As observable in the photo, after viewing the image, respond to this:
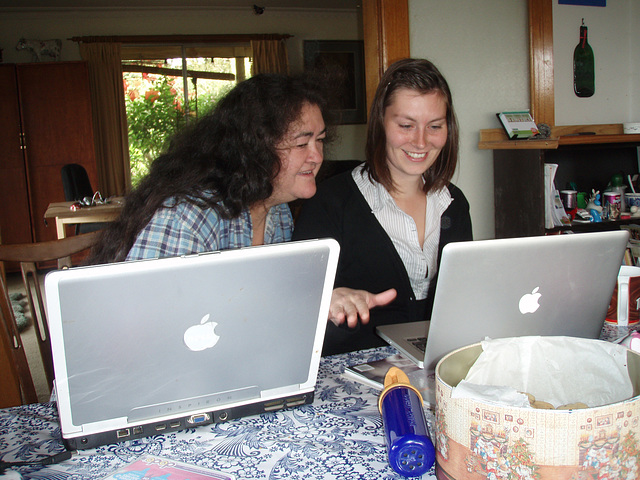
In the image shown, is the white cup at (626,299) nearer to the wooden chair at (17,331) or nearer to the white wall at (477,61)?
the wooden chair at (17,331)

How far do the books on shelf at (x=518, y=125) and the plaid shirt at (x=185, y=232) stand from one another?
1593 mm

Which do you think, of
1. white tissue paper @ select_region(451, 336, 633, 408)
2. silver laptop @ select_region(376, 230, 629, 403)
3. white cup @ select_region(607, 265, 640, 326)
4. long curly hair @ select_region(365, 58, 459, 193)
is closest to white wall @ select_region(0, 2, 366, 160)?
long curly hair @ select_region(365, 58, 459, 193)

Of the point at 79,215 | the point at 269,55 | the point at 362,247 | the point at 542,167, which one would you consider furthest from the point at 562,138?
the point at 269,55

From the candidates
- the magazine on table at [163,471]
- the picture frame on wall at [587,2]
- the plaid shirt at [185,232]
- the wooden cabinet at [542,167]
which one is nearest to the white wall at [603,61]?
the picture frame on wall at [587,2]

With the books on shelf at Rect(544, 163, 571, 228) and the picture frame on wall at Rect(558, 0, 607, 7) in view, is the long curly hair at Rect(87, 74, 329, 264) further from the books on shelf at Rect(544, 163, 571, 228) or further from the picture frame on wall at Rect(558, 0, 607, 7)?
the picture frame on wall at Rect(558, 0, 607, 7)

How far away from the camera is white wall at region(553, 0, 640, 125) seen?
2768 mm

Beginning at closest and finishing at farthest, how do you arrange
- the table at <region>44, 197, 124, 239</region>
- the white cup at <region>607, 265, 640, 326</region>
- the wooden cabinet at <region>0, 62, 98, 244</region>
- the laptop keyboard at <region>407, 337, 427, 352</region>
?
1. the laptop keyboard at <region>407, 337, 427, 352</region>
2. the white cup at <region>607, 265, 640, 326</region>
3. the table at <region>44, 197, 124, 239</region>
4. the wooden cabinet at <region>0, 62, 98, 244</region>

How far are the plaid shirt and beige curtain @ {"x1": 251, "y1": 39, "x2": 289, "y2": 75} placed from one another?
17.4ft

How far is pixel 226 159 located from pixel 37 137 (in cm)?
471

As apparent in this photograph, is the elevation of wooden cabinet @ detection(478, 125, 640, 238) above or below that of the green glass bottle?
below

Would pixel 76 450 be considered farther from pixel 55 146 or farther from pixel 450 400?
pixel 55 146

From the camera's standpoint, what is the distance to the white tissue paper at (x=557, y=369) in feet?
2.18

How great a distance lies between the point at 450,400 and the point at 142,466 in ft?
1.40

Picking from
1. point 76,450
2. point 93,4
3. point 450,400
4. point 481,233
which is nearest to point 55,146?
point 93,4
